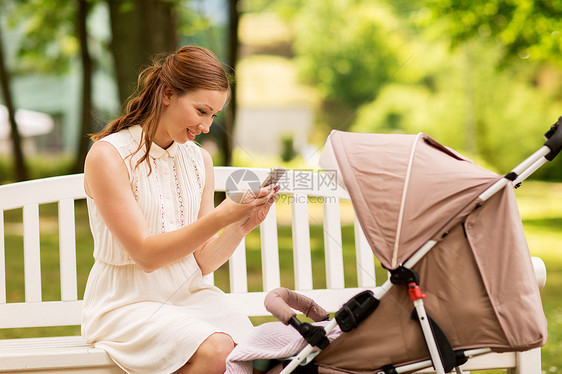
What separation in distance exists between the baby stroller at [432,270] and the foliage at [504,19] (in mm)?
5695

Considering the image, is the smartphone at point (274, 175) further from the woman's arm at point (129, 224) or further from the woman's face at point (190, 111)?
the woman's face at point (190, 111)

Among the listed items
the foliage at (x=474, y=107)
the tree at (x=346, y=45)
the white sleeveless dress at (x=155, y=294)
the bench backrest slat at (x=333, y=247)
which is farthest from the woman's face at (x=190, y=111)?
the foliage at (x=474, y=107)

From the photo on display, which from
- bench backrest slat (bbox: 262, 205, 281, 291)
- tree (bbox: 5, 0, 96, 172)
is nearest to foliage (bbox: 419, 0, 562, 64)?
bench backrest slat (bbox: 262, 205, 281, 291)

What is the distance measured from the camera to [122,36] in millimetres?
6035

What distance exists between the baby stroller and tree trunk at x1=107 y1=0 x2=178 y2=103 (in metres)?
4.01

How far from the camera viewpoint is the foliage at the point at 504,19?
7590mm

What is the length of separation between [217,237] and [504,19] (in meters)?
6.46

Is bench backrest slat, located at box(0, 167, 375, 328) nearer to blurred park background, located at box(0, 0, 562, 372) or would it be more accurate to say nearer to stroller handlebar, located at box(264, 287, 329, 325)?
blurred park background, located at box(0, 0, 562, 372)

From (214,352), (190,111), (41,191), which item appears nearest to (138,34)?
(41,191)

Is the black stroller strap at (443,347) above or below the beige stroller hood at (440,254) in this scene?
below

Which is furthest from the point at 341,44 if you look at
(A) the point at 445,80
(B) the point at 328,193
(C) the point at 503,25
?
(A) the point at 445,80

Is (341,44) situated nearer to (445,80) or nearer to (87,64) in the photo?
(87,64)

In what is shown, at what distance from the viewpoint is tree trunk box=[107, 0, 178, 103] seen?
5.82 metres

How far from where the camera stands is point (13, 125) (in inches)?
525
